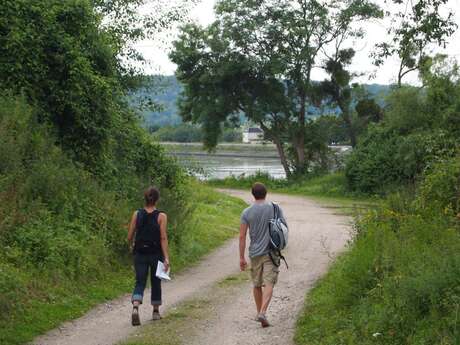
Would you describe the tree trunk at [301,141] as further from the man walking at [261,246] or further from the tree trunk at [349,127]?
the man walking at [261,246]

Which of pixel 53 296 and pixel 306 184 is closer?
pixel 53 296

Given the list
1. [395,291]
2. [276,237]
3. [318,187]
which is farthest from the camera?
[318,187]

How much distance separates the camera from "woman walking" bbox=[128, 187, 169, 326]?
402 inches

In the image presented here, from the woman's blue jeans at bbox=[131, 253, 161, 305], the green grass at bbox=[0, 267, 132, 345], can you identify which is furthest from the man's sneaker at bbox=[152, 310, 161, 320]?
the green grass at bbox=[0, 267, 132, 345]

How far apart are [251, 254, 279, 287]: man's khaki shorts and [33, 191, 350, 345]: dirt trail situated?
0.58 m

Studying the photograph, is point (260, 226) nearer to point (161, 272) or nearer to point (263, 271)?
point (263, 271)

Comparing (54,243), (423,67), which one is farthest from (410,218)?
(423,67)

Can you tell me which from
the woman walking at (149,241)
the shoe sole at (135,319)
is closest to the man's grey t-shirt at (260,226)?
the woman walking at (149,241)

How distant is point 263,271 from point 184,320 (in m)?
1.26

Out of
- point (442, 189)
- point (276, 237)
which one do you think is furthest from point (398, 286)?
point (442, 189)

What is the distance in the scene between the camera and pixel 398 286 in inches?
332

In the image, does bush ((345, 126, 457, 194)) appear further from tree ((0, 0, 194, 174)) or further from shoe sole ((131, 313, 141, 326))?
shoe sole ((131, 313, 141, 326))

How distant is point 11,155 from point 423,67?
105 feet

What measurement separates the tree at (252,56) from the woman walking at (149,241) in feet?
130
